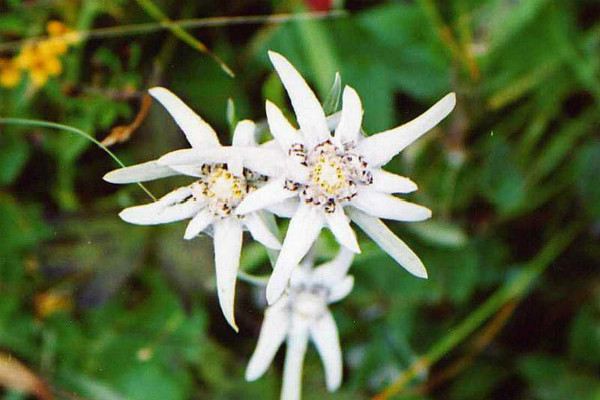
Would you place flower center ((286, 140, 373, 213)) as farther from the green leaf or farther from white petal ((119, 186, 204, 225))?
the green leaf

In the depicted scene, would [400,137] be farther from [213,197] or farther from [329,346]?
[329,346]

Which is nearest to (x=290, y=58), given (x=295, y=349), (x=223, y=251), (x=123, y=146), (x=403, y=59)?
(x=403, y=59)

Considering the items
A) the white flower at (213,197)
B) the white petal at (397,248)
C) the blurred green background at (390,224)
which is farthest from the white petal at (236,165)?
the blurred green background at (390,224)

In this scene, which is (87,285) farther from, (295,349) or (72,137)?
(295,349)

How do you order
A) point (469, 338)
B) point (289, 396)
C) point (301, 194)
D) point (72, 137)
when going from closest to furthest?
point (301, 194) → point (289, 396) → point (72, 137) → point (469, 338)

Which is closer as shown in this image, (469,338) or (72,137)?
(72,137)

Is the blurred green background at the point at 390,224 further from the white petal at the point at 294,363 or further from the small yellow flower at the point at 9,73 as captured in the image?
the white petal at the point at 294,363
